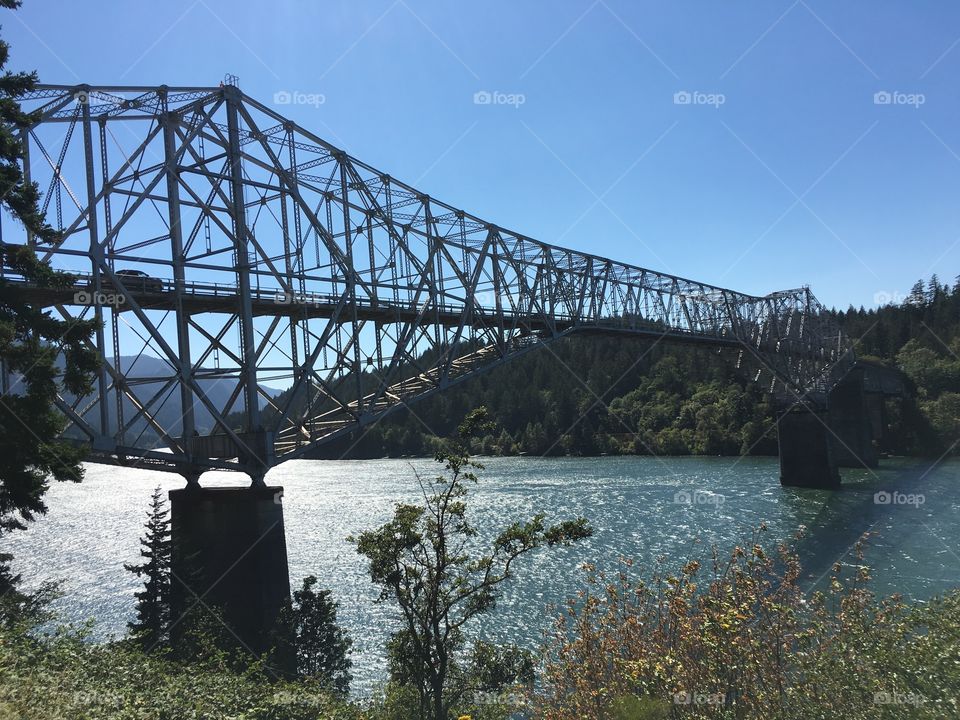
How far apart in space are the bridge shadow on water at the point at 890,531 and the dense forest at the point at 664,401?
73.2 feet

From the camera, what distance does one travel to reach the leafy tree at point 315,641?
68.4 ft

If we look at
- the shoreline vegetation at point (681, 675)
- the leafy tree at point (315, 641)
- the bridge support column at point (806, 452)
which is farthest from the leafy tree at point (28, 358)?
the bridge support column at point (806, 452)

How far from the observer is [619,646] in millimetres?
12148

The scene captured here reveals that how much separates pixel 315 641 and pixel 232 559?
419 cm

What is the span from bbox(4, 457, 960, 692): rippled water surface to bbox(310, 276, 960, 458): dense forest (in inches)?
469

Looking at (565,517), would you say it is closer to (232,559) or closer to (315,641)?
(232,559)

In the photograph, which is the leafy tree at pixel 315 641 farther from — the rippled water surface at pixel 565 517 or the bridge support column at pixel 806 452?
the bridge support column at pixel 806 452

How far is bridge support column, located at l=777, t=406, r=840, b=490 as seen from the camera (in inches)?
2461

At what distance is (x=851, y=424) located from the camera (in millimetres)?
78312

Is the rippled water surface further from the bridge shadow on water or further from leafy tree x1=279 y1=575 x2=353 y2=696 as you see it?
leafy tree x1=279 y1=575 x2=353 y2=696

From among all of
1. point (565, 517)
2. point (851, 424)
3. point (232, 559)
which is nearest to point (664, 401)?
point (851, 424)

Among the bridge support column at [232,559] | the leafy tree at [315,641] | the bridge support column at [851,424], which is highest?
the bridge support column at [851,424]

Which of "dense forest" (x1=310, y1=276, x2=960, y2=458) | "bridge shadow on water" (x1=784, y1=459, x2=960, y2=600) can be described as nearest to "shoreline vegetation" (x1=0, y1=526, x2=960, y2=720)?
"bridge shadow on water" (x1=784, y1=459, x2=960, y2=600)

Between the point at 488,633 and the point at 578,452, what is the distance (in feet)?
291
